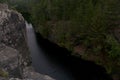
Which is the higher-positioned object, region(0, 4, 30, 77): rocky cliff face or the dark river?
region(0, 4, 30, 77): rocky cliff face

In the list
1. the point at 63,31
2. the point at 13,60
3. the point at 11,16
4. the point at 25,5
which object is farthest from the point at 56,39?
the point at 13,60

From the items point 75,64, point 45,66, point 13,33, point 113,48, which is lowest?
point 75,64

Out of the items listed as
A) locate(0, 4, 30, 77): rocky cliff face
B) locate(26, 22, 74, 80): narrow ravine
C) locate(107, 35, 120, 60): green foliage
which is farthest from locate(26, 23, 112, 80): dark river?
locate(0, 4, 30, 77): rocky cliff face

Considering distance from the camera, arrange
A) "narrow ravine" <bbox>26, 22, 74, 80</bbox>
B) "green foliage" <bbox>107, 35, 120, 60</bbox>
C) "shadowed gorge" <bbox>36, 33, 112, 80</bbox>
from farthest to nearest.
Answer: "green foliage" <bbox>107, 35, 120, 60</bbox> → "shadowed gorge" <bbox>36, 33, 112, 80</bbox> → "narrow ravine" <bbox>26, 22, 74, 80</bbox>

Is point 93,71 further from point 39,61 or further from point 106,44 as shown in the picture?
point 39,61

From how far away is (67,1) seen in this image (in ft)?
213

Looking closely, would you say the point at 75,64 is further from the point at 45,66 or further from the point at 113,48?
the point at 113,48

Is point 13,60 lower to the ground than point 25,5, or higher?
higher

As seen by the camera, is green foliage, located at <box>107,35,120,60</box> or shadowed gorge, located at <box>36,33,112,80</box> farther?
green foliage, located at <box>107,35,120,60</box>

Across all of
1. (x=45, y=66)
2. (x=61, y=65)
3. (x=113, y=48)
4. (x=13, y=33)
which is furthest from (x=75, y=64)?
(x=13, y=33)

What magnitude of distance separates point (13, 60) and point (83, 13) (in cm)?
4031

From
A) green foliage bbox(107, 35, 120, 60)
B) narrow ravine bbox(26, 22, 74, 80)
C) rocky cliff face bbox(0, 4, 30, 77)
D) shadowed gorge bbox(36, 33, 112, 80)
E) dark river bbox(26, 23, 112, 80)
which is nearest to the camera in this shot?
rocky cliff face bbox(0, 4, 30, 77)

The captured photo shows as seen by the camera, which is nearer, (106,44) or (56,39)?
(106,44)

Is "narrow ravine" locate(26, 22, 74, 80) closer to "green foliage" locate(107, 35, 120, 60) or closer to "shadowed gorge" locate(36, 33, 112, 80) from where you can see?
"shadowed gorge" locate(36, 33, 112, 80)
